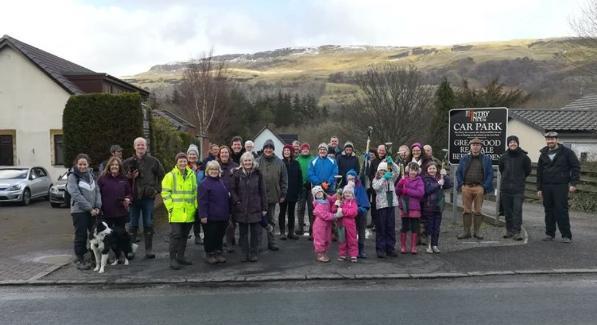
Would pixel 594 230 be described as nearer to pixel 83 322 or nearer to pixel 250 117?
pixel 83 322

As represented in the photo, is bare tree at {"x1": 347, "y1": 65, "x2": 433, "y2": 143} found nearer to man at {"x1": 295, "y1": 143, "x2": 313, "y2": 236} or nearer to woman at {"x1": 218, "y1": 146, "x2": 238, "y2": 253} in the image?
man at {"x1": 295, "y1": 143, "x2": 313, "y2": 236}

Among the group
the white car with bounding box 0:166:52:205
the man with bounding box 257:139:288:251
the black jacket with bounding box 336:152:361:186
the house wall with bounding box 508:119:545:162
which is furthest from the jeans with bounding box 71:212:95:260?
the house wall with bounding box 508:119:545:162

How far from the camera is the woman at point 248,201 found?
348 inches

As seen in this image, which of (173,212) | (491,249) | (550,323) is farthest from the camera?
(491,249)

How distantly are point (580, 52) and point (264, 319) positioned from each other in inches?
975

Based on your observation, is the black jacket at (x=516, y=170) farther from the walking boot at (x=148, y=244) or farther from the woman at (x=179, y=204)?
the walking boot at (x=148, y=244)

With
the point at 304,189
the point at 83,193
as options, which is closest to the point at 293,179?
the point at 304,189

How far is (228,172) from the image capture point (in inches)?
362

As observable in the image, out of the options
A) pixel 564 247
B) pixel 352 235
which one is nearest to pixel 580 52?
pixel 564 247

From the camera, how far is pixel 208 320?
232 inches

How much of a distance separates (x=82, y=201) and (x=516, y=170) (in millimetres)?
7999

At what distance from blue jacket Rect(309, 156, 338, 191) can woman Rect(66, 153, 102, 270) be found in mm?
3816

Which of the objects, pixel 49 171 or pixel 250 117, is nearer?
pixel 49 171

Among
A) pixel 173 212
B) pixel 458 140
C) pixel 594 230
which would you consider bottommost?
pixel 594 230
